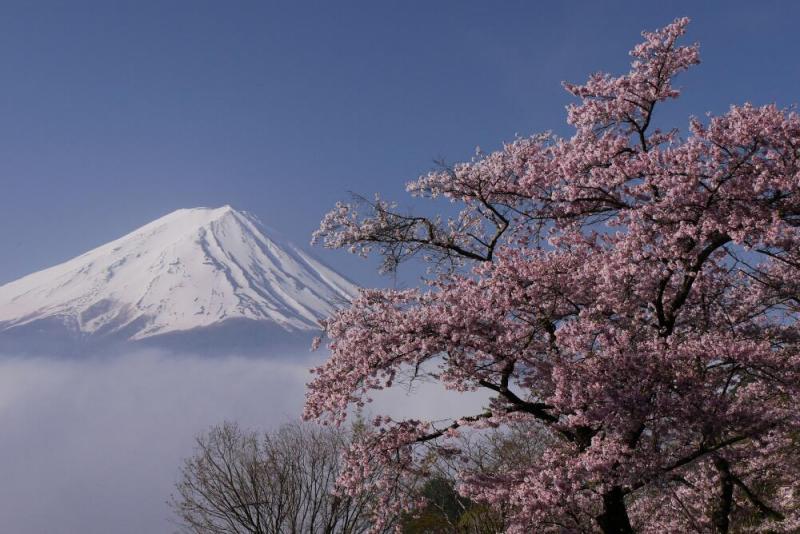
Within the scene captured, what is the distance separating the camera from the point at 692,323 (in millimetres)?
11117

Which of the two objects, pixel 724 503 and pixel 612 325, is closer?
pixel 612 325

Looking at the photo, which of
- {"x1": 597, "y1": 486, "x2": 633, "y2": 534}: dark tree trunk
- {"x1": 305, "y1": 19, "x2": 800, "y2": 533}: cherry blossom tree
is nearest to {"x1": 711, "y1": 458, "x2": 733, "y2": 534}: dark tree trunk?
{"x1": 305, "y1": 19, "x2": 800, "y2": 533}: cherry blossom tree

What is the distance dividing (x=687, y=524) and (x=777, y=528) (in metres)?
1.50

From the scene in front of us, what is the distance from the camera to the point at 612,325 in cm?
979

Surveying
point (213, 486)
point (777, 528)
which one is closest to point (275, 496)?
point (213, 486)

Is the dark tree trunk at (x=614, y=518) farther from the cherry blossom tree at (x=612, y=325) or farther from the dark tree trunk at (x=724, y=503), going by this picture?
the dark tree trunk at (x=724, y=503)

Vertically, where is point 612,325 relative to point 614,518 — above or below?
above

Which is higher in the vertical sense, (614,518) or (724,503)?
(724,503)

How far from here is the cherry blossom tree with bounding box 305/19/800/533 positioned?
8773 mm

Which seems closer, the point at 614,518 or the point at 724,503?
the point at 614,518

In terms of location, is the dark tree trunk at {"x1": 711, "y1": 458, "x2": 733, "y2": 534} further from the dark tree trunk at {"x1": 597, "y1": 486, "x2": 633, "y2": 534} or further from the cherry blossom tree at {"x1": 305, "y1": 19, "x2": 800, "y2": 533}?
the dark tree trunk at {"x1": 597, "y1": 486, "x2": 633, "y2": 534}

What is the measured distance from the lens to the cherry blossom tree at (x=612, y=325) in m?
8.77

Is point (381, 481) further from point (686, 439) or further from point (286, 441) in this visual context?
point (286, 441)

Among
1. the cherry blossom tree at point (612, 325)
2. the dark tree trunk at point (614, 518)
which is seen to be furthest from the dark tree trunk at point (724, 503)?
the dark tree trunk at point (614, 518)
